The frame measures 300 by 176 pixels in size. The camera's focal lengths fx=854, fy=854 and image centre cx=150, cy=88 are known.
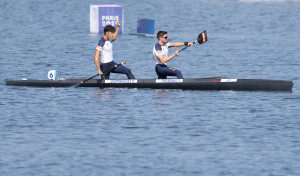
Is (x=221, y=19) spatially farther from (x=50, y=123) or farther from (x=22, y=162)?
(x=22, y=162)

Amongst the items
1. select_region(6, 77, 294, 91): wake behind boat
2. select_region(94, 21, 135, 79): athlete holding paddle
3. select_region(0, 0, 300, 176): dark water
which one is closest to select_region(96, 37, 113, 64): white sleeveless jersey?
select_region(94, 21, 135, 79): athlete holding paddle

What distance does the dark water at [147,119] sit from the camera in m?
17.1

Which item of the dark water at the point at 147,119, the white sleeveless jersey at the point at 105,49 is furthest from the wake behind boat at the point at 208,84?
the white sleeveless jersey at the point at 105,49

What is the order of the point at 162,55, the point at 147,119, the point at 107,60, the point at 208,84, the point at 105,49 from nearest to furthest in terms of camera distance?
the point at 147,119
the point at 208,84
the point at 162,55
the point at 105,49
the point at 107,60

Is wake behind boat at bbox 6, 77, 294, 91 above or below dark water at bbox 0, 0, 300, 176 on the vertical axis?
above

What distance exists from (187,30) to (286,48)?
1510 cm

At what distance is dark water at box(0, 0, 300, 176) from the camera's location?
672 inches

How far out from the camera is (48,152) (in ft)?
59.0

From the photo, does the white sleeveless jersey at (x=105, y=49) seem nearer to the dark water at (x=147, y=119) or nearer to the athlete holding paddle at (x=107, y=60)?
the athlete holding paddle at (x=107, y=60)

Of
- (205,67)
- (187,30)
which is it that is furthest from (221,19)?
(205,67)

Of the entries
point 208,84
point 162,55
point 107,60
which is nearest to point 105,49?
point 107,60

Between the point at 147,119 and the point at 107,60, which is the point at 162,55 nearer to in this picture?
the point at 107,60

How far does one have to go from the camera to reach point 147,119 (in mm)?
21906

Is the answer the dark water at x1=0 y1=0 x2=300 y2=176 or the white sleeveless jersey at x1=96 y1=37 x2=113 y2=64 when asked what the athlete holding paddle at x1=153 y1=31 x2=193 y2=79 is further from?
the white sleeveless jersey at x1=96 y1=37 x2=113 y2=64
